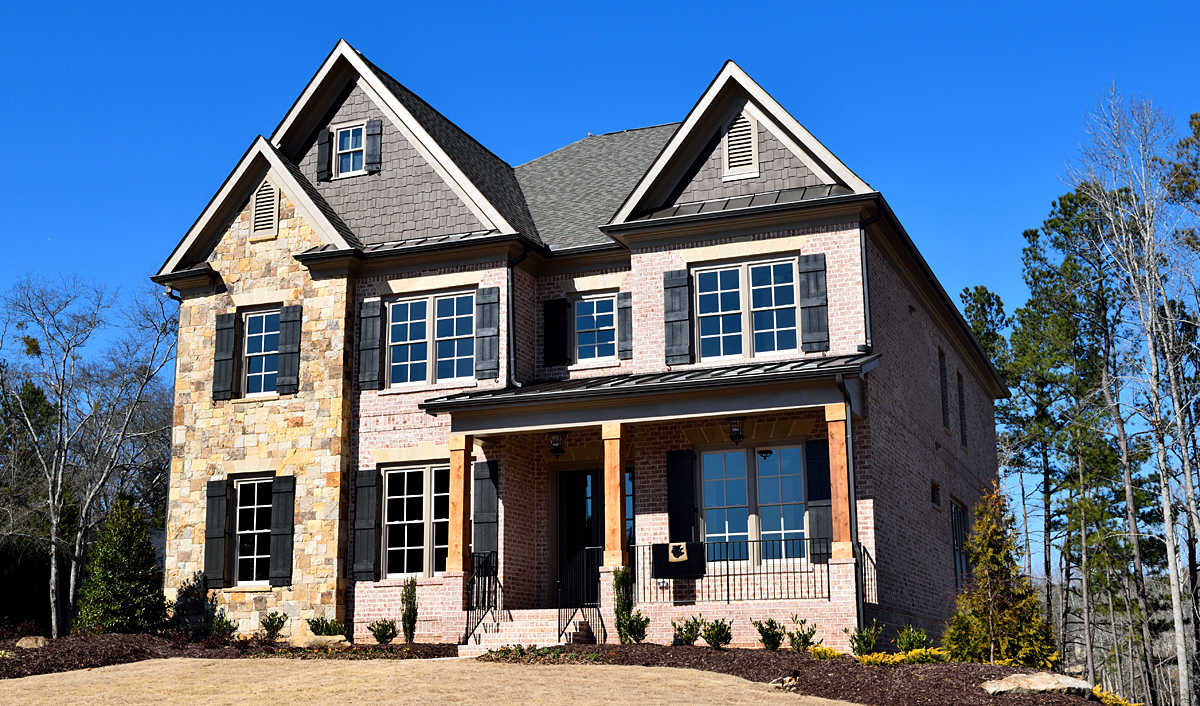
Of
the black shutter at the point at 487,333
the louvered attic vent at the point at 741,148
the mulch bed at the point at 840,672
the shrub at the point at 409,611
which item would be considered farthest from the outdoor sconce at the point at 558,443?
the louvered attic vent at the point at 741,148

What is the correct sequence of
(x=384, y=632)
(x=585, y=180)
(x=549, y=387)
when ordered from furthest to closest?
(x=585, y=180) → (x=549, y=387) → (x=384, y=632)

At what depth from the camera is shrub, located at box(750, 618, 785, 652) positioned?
52.4ft

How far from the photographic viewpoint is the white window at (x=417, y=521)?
1969cm

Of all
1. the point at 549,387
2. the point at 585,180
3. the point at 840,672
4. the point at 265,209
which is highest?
the point at 585,180

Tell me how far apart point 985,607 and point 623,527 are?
17.9ft

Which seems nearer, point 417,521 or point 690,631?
point 690,631

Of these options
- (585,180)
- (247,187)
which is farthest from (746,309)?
(247,187)

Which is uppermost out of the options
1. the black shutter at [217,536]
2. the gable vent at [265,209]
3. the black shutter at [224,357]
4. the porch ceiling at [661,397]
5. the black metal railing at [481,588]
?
the gable vent at [265,209]

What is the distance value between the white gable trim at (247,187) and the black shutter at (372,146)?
1.47 metres

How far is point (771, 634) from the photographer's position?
1598 cm

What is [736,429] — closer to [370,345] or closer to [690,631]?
[690,631]

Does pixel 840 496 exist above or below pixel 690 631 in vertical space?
above

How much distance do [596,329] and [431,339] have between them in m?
3.00

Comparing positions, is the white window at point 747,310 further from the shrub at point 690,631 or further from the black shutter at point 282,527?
the black shutter at point 282,527
